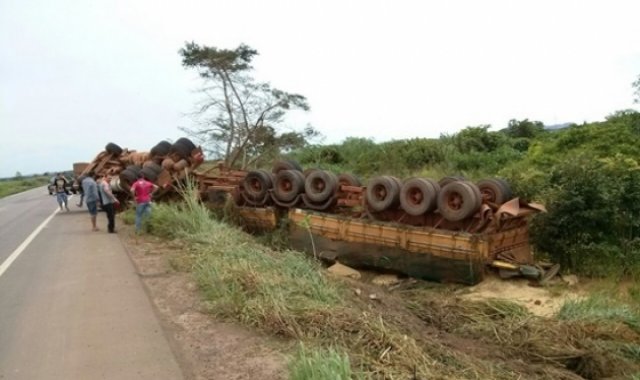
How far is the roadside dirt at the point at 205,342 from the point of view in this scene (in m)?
4.52

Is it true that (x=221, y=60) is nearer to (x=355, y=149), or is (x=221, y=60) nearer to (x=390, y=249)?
(x=355, y=149)

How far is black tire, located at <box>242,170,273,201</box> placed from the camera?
14.5m

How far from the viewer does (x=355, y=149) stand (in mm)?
30562

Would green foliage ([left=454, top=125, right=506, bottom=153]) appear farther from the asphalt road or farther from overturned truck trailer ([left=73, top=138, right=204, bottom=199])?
the asphalt road

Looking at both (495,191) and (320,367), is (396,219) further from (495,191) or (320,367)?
(320,367)

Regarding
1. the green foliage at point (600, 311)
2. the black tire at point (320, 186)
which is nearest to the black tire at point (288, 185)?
the black tire at point (320, 186)

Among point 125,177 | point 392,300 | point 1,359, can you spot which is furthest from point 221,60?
point 1,359

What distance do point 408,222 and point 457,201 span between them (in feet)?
3.99

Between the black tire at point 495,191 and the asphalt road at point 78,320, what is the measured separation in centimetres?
680

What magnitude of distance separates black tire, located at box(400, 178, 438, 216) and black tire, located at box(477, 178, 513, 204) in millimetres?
1040

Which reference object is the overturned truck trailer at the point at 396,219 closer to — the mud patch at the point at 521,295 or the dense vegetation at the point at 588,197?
the mud patch at the point at 521,295

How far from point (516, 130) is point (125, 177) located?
19986 millimetres

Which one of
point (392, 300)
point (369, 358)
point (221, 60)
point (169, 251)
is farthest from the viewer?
point (221, 60)

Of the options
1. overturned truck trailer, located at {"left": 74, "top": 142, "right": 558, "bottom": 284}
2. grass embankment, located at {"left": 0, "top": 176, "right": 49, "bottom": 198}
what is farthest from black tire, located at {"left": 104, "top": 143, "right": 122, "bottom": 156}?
grass embankment, located at {"left": 0, "top": 176, "right": 49, "bottom": 198}
